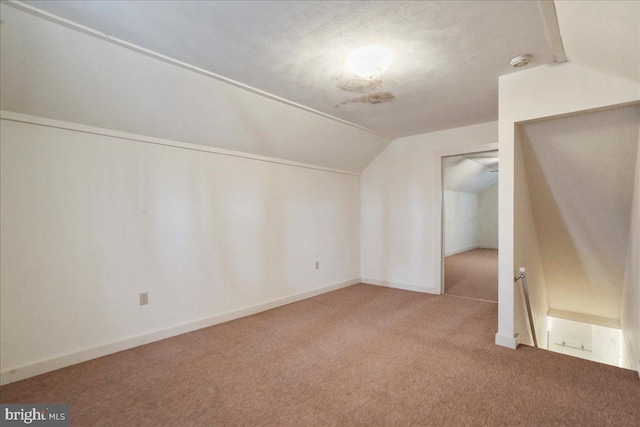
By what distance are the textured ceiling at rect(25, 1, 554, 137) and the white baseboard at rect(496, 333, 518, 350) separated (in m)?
2.32

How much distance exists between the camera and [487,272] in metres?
5.98

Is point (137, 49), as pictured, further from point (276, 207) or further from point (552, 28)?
point (552, 28)

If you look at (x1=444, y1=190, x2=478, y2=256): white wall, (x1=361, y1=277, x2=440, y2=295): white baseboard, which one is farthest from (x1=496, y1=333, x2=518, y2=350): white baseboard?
(x1=444, y1=190, x2=478, y2=256): white wall

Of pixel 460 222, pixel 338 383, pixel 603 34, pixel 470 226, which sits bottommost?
pixel 338 383

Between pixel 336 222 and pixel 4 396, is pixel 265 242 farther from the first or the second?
pixel 4 396

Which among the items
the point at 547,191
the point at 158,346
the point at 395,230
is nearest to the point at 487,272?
the point at 395,230

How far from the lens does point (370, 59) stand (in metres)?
2.22

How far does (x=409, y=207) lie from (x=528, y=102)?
2.34 m

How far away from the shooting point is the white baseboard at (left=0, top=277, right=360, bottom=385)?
2.17 metres

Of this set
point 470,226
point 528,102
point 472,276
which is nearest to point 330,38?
point 528,102

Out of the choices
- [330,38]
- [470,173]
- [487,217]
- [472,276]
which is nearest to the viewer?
[330,38]

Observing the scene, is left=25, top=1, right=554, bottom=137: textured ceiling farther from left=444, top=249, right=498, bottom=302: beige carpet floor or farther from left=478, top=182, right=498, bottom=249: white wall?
left=478, top=182, right=498, bottom=249: white wall

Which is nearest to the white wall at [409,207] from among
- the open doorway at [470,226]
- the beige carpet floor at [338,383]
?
the open doorway at [470,226]

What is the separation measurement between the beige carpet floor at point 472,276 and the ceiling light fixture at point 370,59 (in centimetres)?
346
